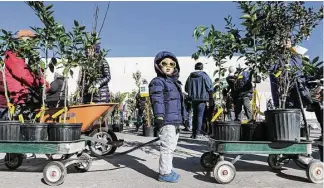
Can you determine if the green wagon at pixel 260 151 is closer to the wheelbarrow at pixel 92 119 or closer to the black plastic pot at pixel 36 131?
the wheelbarrow at pixel 92 119

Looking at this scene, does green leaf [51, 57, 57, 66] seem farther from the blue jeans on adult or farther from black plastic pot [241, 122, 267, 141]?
the blue jeans on adult

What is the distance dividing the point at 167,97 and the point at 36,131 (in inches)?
63.1

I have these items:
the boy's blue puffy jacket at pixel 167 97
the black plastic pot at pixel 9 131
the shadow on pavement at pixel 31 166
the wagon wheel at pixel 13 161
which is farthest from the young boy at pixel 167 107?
the wagon wheel at pixel 13 161

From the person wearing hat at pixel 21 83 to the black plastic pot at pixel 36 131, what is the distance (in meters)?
0.93

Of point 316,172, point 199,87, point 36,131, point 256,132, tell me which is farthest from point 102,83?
point 316,172

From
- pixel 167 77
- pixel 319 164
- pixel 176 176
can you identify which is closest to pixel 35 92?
pixel 167 77

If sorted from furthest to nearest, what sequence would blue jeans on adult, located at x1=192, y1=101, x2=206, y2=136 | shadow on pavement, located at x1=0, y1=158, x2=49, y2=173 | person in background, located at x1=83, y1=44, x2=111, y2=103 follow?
blue jeans on adult, located at x1=192, y1=101, x2=206, y2=136 → person in background, located at x1=83, y1=44, x2=111, y2=103 → shadow on pavement, located at x1=0, y1=158, x2=49, y2=173

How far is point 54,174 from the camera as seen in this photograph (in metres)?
4.10

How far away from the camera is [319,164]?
404 cm

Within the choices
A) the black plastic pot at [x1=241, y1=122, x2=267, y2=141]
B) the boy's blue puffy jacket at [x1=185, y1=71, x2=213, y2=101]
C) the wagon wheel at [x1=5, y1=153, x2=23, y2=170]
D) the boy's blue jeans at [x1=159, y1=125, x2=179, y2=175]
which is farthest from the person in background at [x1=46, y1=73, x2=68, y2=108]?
the boy's blue puffy jacket at [x1=185, y1=71, x2=213, y2=101]

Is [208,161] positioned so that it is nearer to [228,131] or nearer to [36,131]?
[228,131]

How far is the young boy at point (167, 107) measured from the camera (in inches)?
168

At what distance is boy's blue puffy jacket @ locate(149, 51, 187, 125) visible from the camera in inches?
168

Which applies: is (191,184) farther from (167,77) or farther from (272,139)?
(167,77)
